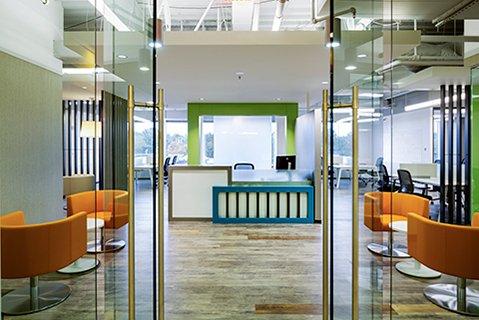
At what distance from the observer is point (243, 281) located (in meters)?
3.40

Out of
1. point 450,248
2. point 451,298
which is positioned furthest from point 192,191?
point 450,248

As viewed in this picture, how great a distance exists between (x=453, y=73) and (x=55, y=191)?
6.60m

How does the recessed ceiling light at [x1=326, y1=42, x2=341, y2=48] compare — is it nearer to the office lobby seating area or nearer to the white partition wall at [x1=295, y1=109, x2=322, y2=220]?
the office lobby seating area

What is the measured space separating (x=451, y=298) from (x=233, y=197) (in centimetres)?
367

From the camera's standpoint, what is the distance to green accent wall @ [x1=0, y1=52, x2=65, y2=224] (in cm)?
257

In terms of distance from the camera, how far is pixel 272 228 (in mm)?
5648

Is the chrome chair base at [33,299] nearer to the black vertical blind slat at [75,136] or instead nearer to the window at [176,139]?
the black vertical blind slat at [75,136]

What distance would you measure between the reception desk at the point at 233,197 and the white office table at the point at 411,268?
2.23 meters

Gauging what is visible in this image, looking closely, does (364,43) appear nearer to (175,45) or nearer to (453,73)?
(175,45)

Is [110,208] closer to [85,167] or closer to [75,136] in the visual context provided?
[85,167]

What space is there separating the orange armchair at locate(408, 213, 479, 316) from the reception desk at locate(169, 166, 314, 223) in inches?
115

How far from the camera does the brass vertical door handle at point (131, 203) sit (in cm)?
196

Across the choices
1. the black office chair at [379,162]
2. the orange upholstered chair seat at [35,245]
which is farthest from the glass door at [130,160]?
the black office chair at [379,162]

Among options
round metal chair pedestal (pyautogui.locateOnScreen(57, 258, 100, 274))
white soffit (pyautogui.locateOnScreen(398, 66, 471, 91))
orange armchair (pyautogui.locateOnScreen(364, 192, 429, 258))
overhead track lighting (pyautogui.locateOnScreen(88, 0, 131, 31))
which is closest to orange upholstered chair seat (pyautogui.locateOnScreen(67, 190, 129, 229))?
round metal chair pedestal (pyautogui.locateOnScreen(57, 258, 100, 274))
